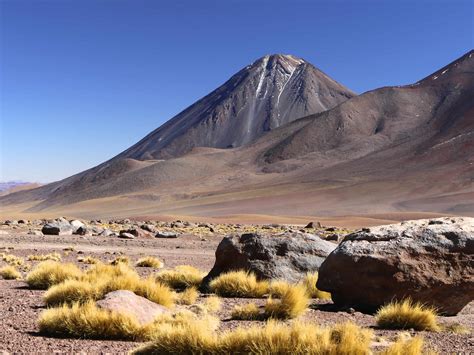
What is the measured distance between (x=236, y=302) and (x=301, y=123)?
175369 mm

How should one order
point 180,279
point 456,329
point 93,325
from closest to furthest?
1. point 93,325
2. point 456,329
3. point 180,279

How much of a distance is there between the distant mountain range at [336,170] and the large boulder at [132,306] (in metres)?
81.9

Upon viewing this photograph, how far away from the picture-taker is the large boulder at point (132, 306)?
323 inches

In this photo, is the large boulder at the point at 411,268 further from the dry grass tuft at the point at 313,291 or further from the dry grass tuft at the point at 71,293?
the dry grass tuft at the point at 71,293

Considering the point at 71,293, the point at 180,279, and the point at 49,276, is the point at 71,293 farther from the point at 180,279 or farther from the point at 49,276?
the point at 180,279

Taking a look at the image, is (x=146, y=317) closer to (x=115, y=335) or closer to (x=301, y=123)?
(x=115, y=335)

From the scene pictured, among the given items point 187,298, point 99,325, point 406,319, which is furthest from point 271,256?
point 99,325

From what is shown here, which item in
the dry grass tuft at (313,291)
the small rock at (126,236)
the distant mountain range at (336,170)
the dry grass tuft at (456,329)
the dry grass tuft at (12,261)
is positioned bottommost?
the dry grass tuft at (456,329)

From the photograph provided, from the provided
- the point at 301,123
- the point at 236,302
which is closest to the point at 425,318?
the point at 236,302

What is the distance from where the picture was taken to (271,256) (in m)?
13.3

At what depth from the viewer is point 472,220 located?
1082 centimetres

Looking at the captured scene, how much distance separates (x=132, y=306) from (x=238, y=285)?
12.9 ft

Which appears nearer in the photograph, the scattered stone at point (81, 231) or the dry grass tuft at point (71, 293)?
the dry grass tuft at point (71, 293)

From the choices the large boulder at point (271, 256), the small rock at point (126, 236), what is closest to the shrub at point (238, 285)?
the large boulder at point (271, 256)
